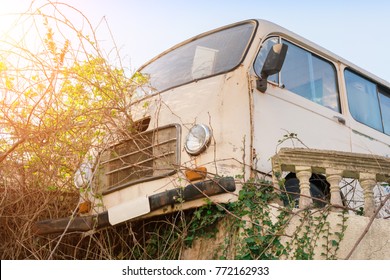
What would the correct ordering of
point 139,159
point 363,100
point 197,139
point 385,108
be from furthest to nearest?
point 385,108, point 363,100, point 139,159, point 197,139

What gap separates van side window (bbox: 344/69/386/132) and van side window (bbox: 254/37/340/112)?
9.8 inches

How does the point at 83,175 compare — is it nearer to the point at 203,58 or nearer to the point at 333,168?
the point at 203,58

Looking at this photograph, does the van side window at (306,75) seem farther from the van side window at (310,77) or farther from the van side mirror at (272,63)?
the van side mirror at (272,63)

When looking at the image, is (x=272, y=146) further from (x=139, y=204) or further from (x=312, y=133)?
(x=139, y=204)

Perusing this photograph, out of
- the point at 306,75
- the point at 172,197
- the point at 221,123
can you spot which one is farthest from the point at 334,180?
the point at 306,75

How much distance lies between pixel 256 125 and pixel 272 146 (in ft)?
0.78

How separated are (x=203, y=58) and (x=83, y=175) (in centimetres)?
167

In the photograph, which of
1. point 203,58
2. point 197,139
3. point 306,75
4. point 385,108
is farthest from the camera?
point 385,108

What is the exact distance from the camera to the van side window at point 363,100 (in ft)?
21.7

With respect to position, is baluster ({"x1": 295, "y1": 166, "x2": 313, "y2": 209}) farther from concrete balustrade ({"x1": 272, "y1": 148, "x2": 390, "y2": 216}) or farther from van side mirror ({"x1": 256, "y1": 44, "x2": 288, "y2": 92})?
van side mirror ({"x1": 256, "y1": 44, "x2": 288, "y2": 92})

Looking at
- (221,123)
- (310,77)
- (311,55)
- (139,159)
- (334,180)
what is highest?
(311,55)

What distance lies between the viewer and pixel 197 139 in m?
5.23

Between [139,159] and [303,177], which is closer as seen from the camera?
[303,177]
